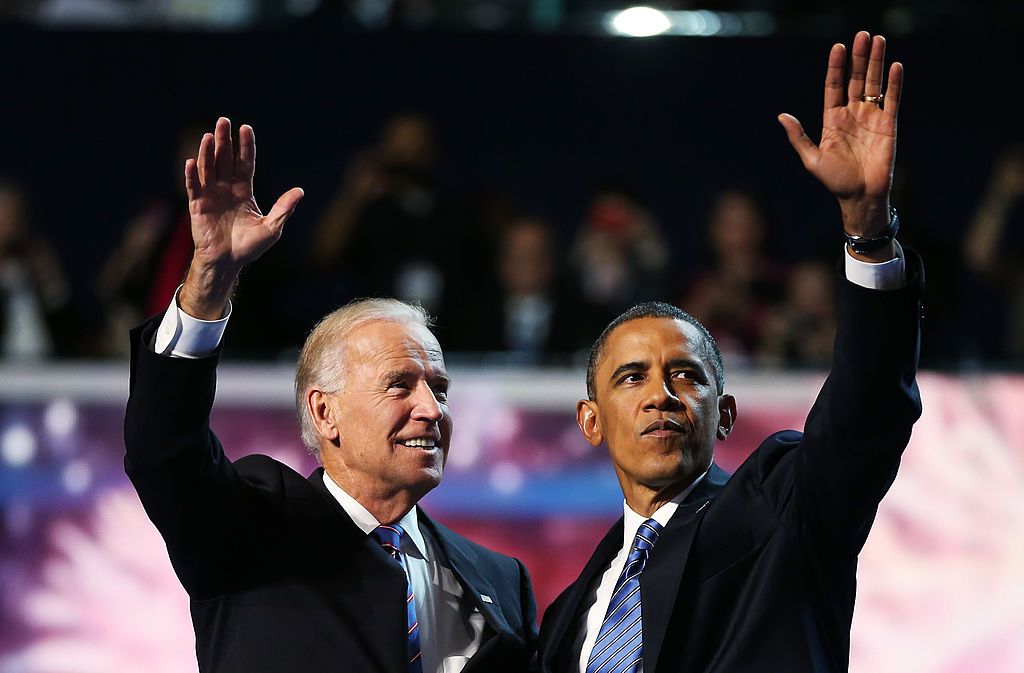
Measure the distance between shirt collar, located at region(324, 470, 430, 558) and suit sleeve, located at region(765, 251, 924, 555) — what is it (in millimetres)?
543

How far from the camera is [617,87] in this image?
6.33 metres

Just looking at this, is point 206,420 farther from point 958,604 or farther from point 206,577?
point 958,604

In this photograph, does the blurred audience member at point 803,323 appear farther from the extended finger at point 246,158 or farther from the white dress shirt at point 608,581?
the extended finger at point 246,158

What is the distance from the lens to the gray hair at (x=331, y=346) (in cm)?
315

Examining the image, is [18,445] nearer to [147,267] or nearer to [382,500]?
[147,267]

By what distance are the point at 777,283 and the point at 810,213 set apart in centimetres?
72

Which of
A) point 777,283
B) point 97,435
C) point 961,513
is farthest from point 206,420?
point 777,283

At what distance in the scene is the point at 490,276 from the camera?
5645 mm

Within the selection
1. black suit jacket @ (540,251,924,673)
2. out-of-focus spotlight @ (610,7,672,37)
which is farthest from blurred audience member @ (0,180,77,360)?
black suit jacket @ (540,251,924,673)

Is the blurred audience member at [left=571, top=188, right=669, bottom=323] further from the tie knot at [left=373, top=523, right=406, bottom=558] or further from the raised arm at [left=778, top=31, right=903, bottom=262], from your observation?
the raised arm at [left=778, top=31, right=903, bottom=262]

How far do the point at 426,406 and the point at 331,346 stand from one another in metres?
0.26

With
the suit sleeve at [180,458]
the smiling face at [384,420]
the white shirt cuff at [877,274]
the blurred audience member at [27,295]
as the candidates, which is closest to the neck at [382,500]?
the smiling face at [384,420]

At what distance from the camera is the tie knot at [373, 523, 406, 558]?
3.02 metres

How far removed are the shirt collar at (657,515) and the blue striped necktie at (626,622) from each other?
23 millimetres
